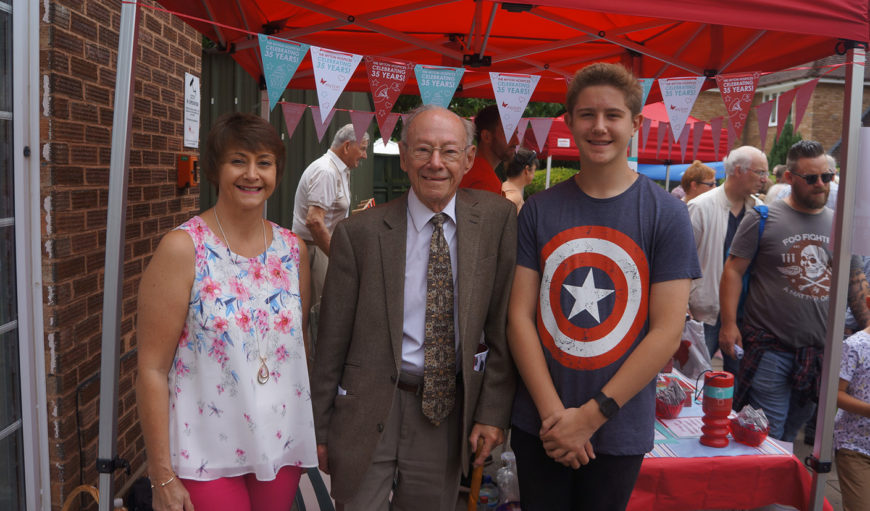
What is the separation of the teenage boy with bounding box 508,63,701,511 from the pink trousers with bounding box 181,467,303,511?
81 cm

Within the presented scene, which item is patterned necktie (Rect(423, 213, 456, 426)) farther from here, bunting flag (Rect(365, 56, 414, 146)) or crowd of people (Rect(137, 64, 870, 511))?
bunting flag (Rect(365, 56, 414, 146))

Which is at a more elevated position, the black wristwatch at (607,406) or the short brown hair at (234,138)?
the short brown hair at (234,138)

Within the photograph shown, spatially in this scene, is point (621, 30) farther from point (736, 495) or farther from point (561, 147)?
point (561, 147)

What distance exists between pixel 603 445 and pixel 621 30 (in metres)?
2.60

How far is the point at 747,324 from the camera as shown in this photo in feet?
12.0

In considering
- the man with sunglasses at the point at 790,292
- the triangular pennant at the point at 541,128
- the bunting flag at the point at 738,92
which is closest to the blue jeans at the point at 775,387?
the man with sunglasses at the point at 790,292

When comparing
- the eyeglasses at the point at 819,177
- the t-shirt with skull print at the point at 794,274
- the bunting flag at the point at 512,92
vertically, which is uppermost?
the bunting flag at the point at 512,92

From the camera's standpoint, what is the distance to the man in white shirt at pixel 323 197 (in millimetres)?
4762

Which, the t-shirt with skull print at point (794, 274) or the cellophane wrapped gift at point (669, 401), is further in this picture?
the t-shirt with skull print at point (794, 274)

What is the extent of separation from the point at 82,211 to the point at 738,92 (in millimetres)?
2894

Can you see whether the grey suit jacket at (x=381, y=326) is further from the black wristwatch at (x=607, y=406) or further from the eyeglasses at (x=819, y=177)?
the eyeglasses at (x=819, y=177)

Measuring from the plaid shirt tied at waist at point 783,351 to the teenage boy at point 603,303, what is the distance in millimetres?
1925

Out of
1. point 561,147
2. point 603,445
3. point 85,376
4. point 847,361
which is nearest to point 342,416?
point 603,445

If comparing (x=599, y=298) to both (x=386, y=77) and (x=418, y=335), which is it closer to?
(x=418, y=335)
